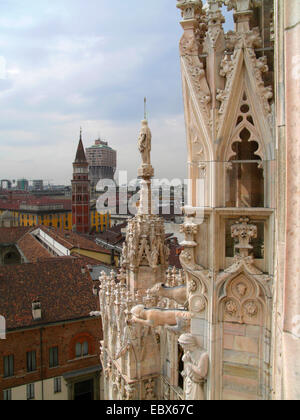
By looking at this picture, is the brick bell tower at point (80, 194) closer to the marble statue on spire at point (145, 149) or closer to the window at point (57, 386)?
the window at point (57, 386)

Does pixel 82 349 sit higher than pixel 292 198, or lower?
lower

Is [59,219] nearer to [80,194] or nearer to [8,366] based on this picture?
[80,194]

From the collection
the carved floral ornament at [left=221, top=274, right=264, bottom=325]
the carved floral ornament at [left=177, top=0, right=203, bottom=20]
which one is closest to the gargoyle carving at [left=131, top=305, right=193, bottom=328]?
the carved floral ornament at [left=221, top=274, right=264, bottom=325]

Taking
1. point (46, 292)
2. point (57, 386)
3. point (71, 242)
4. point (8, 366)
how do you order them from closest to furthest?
point (8, 366)
point (57, 386)
point (46, 292)
point (71, 242)

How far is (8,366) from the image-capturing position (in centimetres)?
2109

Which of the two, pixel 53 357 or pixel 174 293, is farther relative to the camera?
pixel 53 357

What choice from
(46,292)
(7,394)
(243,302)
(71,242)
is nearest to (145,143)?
(243,302)

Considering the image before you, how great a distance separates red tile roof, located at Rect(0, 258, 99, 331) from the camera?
2215 cm

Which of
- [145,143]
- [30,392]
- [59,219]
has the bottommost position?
[30,392]

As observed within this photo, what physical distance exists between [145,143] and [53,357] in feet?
59.9

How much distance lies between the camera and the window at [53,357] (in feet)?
73.5

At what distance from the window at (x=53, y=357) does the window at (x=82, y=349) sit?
1366mm

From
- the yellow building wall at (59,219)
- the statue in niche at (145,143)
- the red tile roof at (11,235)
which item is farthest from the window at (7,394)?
the yellow building wall at (59,219)

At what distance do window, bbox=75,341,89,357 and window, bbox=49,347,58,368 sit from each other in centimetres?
137
